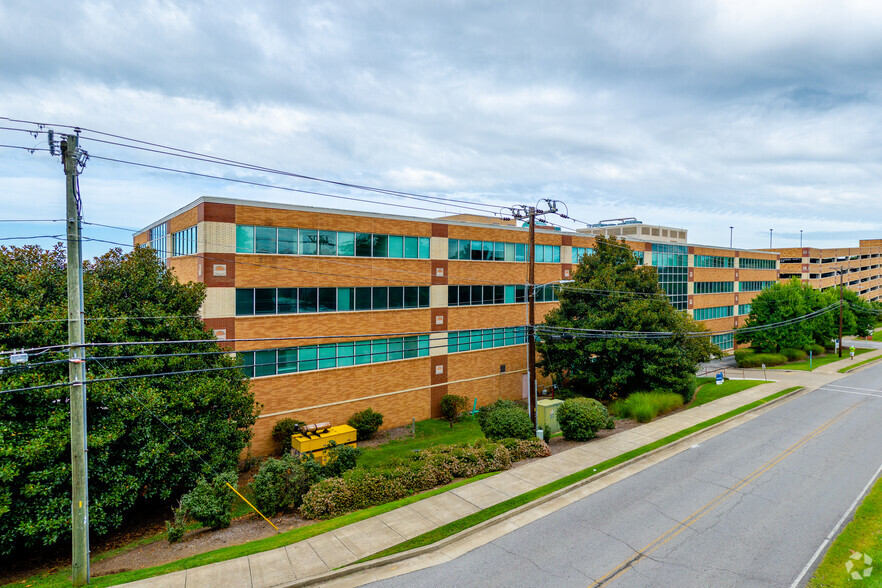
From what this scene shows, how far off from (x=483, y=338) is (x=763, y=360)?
3369 cm

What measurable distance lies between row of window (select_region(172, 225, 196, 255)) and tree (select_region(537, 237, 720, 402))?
20471mm

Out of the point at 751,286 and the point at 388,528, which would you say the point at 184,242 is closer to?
the point at 388,528

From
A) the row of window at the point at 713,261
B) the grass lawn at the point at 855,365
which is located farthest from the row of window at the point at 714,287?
the grass lawn at the point at 855,365

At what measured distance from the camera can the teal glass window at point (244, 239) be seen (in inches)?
916

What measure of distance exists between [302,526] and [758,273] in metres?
72.5

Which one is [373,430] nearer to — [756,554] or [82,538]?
[82,538]

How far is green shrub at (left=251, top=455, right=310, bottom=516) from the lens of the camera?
1525 centimetres

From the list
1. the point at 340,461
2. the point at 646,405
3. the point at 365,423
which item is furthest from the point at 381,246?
the point at 646,405

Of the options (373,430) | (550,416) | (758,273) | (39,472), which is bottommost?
(373,430)

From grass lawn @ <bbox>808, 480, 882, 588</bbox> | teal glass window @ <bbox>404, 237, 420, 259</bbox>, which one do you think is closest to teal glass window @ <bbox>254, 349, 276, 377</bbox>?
teal glass window @ <bbox>404, 237, 420, 259</bbox>

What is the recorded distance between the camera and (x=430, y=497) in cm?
1544

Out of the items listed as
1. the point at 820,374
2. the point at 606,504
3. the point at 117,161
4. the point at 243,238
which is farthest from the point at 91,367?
the point at 820,374

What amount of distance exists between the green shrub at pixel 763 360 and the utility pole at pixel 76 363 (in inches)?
2198

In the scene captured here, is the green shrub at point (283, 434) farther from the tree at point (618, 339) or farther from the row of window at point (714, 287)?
the row of window at point (714, 287)
